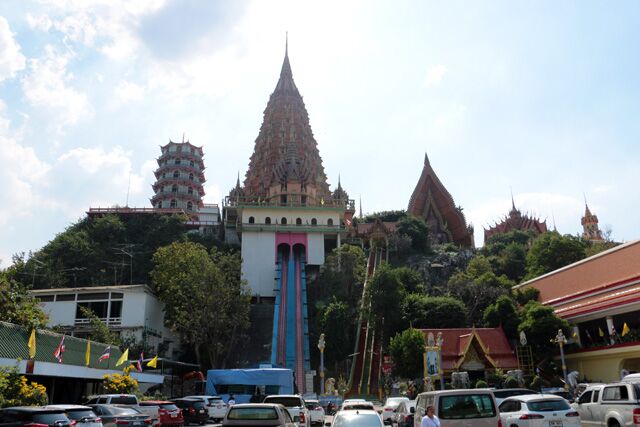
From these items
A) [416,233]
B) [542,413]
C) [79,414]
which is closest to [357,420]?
[542,413]

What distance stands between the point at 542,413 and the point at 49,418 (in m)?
11.1

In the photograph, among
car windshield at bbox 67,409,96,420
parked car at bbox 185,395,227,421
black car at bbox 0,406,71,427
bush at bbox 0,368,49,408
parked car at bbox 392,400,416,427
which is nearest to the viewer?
black car at bbox 0,406,71,427

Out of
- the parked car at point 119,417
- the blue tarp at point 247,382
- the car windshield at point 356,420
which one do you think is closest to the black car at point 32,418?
the parked car at point 119,417

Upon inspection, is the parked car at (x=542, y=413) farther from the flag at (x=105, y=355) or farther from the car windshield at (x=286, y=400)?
the flag at (x=105, y=355)

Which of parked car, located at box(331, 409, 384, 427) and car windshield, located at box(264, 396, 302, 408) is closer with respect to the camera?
parked car, located at box(331, 409, 384, 427)

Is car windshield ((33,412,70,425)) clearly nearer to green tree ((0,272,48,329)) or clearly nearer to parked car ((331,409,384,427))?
parked car ((331,409,384,427))

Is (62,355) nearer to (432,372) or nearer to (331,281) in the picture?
(432,372)

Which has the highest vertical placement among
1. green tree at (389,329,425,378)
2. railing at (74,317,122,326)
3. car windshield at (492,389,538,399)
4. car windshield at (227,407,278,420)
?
railing at (74,317,122,326)

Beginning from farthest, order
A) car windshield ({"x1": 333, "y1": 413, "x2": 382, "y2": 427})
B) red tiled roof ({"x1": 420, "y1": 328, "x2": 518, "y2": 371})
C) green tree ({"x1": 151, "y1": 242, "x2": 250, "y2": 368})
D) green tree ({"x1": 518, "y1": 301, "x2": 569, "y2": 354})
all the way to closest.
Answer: green tree ({"x1": 151, "y1": 242, "x2": 250, "y2": 368})
green tree ({"x1": 518, "y1": 301, "x2": 569, "y2": 354})
red tiled roof ({"x1": 420, "y1": 328, "x2": 518, "y2": 371})
car windshield ({"x1": 333, "y1": 413, "x2": 382, "y2": 427})

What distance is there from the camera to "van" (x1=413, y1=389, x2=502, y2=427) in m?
10.5

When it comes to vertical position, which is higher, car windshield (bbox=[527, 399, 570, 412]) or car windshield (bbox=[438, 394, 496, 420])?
car windshield (bbox=[438, 394, 496, 420])

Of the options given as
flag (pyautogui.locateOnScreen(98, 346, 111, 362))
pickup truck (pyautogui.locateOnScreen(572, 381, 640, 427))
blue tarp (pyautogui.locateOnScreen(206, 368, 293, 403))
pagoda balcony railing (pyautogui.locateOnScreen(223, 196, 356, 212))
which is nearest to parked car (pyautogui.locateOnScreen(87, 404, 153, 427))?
flag (pyautogui.locateOnScreen(98, 346, 111, 362))

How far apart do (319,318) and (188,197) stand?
1905 inches

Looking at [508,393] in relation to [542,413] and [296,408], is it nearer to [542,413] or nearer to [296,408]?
[542,413]
